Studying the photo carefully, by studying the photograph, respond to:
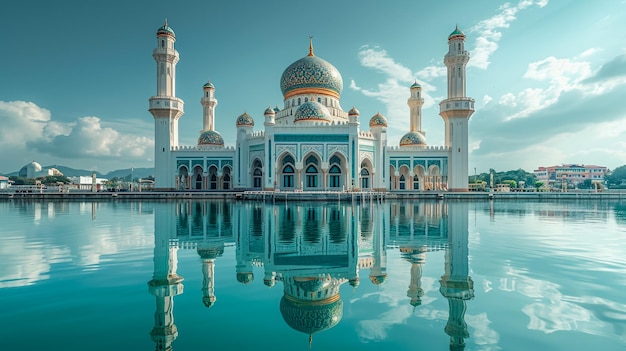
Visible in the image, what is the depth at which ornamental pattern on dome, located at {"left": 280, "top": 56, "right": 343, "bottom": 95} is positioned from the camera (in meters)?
26.2

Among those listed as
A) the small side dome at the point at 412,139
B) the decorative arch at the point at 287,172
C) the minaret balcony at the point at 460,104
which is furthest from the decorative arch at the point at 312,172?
the minaret balcony at the point at 460,104

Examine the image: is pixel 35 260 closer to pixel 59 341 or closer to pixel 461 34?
pixel 59 341

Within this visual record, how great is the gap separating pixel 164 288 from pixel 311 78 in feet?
78.3

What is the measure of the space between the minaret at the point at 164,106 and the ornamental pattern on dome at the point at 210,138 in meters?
2.41

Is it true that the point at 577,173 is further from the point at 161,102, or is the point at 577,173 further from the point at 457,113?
the point at 161,102

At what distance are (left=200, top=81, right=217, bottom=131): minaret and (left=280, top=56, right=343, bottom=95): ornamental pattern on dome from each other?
7276mm

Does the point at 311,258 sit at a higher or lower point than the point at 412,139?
lower

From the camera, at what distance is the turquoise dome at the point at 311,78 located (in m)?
26.2

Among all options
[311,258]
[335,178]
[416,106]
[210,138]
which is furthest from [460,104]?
[311,258]

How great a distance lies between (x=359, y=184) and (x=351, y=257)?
57.6ft

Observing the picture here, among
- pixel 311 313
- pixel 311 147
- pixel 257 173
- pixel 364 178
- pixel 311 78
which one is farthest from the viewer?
pixel 311 78

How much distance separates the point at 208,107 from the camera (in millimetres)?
30516

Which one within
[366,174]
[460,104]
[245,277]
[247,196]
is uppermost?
[460,104]

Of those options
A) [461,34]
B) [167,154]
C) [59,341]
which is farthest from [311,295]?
[461,34]
